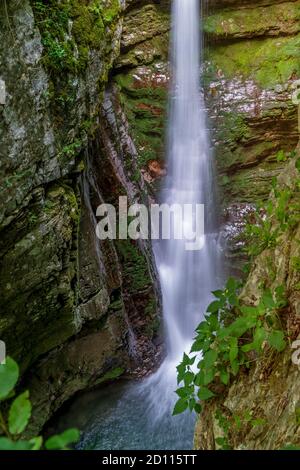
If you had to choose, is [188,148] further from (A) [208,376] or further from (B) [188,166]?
(A) [208,376]

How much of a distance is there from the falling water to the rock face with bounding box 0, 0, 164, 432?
16.0 inches

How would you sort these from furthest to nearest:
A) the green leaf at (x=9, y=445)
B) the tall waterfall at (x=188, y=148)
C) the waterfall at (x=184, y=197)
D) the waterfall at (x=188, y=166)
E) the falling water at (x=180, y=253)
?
the tall waterfall at (x=188, y=148) → the waterfall at (x=188, y=166) → the waterfall at (x=184, y=197) → the falling water at (x=180, y=253) → the green leaf at (x=9, y=445)

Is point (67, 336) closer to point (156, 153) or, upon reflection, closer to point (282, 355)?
point (282, 355)

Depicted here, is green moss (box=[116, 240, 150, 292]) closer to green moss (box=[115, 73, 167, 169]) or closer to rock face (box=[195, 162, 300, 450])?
green moss (box=[115, 73, 167, 169])

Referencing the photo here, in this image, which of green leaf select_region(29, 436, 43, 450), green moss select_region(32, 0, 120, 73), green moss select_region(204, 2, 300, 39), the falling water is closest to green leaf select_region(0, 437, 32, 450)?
green leaf select_region(29, 436, 43, 450)

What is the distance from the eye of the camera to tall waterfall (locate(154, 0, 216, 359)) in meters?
8.08

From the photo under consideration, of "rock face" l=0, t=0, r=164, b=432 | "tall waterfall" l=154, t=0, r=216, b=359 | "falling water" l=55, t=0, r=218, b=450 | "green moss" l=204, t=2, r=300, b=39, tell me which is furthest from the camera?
"tall waterfall" l=154, t=0, r=216, b=359

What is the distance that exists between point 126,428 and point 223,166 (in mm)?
5746

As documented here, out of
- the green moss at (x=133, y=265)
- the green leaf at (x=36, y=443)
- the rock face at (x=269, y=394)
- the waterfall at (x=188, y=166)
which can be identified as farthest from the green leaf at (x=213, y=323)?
the waterfall at (x=188, y=166)

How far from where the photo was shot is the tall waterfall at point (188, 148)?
8.08 meters

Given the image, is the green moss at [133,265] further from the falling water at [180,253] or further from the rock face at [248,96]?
the rock face at [248,96]

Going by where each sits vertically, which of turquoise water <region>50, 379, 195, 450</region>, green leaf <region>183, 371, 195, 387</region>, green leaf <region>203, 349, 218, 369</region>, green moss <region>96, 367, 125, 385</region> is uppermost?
green leaf <region>203, 349, 218, 369</region>

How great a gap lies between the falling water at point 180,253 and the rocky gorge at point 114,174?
25cm

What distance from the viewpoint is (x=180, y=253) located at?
26.3ft
